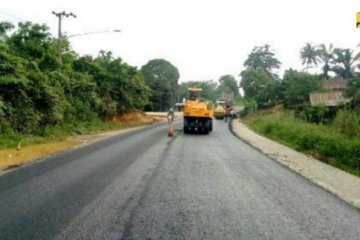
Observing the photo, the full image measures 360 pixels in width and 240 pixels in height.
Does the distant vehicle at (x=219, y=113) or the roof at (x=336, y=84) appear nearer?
the distant vehicle at (x=219, y=113)

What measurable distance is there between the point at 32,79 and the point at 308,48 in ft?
270

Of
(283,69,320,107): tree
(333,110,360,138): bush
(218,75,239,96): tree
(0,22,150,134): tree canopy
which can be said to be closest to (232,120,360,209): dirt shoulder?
(333,110,360,138): bush

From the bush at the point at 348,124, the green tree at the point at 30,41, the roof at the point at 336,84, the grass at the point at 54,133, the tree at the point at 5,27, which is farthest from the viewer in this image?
the roof at the point at 336,84

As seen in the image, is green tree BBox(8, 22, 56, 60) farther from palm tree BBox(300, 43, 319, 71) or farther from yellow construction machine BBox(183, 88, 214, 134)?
palm tree BBox(300, 43, 319, 71)

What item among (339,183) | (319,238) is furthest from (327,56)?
(319,238)

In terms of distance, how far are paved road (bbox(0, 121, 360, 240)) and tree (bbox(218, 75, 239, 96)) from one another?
145m

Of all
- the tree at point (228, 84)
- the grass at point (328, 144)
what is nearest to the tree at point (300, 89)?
the grass at point (328, 144)

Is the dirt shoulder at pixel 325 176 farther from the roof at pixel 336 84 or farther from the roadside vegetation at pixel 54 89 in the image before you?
the roof at pixel 336 84

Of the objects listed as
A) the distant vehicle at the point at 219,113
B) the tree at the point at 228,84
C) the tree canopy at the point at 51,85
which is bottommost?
the distant vehicle at the point at 219,113

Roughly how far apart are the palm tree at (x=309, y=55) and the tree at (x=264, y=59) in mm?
28565

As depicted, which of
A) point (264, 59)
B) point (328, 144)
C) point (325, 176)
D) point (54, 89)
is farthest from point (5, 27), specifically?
point (264, 59)

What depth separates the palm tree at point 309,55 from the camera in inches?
3792

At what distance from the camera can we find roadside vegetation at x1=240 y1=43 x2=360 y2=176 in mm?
18484

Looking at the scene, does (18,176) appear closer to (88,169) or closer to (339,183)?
(88,169)
